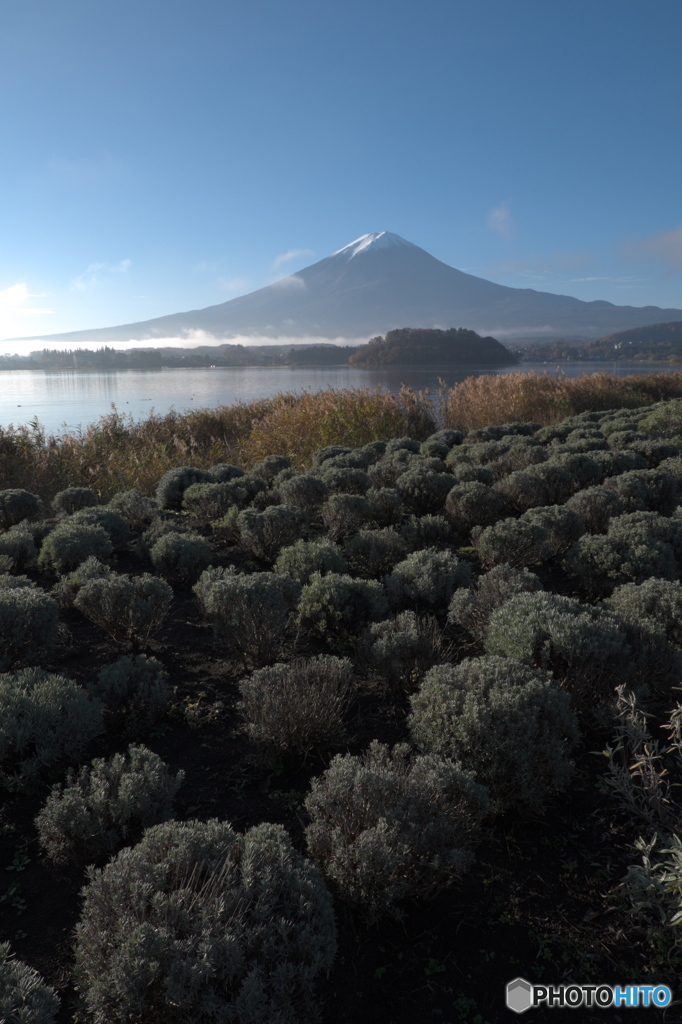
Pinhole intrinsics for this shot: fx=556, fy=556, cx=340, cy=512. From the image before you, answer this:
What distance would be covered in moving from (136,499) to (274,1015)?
646 centimetres

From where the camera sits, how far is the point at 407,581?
15.5ft

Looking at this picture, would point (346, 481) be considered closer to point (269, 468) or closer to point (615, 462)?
point (269, 468)

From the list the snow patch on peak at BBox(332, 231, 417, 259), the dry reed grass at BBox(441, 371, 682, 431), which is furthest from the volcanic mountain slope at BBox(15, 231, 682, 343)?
the dry reed grass at BBox(441, 371, 682, 431)

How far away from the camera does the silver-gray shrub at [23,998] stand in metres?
1.45

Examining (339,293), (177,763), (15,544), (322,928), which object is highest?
(339,293)

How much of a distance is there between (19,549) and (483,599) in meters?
4.48

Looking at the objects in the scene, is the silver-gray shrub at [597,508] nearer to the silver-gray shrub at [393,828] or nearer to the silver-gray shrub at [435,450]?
the silver-gray shrub at [435,450]

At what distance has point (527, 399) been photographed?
1534 centimetres

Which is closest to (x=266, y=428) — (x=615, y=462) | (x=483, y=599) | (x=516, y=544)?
(x=615, y=462)

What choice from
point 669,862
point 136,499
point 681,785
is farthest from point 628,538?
point 136,499

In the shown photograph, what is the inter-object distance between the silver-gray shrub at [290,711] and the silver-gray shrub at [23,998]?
1359mm

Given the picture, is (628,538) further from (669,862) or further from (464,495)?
(669,862)

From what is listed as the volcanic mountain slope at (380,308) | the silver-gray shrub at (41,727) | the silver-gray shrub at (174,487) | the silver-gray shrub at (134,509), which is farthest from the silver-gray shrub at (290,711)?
the volcanic mountain slope at (380,308)

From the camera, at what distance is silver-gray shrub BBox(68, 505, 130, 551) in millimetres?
5910
